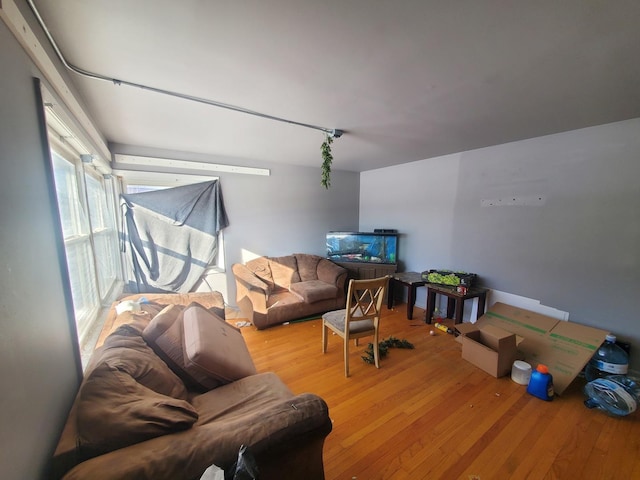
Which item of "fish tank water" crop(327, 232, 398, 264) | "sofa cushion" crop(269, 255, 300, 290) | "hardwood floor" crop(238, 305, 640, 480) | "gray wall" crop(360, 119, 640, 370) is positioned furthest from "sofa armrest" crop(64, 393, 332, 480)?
"fish tank water" crop(327, 232, 398, 264)

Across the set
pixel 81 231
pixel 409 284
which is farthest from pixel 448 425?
pixel 81 231

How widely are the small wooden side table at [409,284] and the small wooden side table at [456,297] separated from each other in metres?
0.18

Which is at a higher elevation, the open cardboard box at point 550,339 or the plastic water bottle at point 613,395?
the open cardboard box at point 550,339

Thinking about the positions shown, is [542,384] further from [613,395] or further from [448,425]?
[448,425]

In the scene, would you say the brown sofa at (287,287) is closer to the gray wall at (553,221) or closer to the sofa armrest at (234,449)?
the gray wall at (553,221)

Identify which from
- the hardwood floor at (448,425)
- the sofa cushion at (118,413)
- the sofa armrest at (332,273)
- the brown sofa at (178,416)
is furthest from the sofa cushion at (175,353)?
the sofa armrest at (332,273)

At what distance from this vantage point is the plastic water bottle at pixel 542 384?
6.07ft

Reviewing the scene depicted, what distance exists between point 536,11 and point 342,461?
2453 mm

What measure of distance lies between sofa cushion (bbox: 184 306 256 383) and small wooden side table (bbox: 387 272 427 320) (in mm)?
2258

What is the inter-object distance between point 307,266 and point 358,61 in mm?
2964

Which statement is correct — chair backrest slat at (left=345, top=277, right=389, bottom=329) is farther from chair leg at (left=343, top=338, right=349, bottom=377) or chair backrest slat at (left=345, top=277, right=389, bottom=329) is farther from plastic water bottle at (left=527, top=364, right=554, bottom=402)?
plastic water bottle at (left=527, top=364, right=554, bottom=402)

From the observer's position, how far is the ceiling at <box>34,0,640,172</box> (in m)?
1.00

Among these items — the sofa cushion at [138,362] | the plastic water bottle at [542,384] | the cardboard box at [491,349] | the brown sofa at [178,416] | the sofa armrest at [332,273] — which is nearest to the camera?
the brown sofa at [178,416]

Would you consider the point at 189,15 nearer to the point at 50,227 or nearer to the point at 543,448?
the point at 50,227
